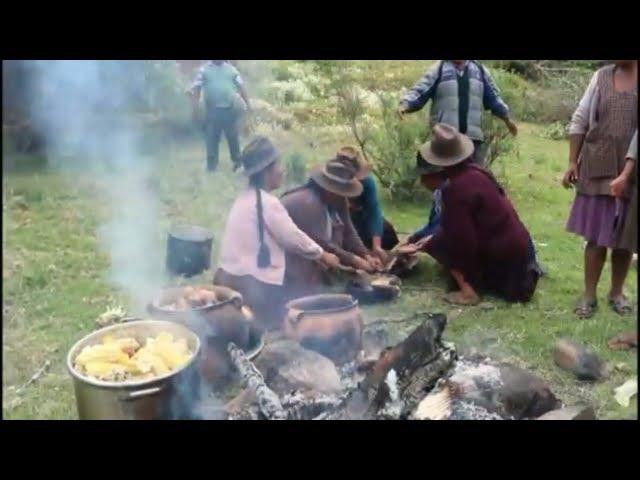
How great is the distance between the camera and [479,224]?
5.59 meters

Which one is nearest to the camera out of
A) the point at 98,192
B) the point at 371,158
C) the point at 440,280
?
the point at 440,280

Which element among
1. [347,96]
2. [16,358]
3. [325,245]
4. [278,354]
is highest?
[347,96]

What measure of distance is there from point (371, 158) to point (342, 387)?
17.0ft

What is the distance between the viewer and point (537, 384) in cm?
395

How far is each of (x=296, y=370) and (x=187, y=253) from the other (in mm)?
2338

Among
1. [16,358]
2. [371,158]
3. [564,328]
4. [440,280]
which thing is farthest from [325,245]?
[371,158]

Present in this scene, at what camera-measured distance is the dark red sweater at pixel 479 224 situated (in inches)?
216

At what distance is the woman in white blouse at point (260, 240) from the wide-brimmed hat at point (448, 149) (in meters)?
1.37

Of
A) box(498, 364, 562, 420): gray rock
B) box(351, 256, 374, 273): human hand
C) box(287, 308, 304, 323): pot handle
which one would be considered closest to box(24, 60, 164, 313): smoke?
box(287, 308, 304, 323): pot handle

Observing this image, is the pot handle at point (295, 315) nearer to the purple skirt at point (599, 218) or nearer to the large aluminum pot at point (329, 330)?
the large aluminum pot at point (329, 330)

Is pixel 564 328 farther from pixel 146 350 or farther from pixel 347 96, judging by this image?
pixel 347 96

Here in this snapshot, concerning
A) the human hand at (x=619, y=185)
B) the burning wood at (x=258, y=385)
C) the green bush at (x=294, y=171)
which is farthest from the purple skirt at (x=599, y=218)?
the green bush at (x=294, y=171)

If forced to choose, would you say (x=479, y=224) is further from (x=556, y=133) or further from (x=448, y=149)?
(x=556, y=133)

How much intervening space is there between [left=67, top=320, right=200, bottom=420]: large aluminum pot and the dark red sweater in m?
2.66
